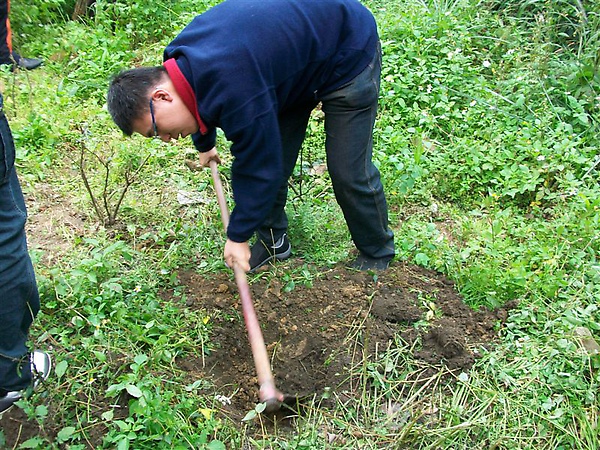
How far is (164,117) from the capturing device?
228 cm

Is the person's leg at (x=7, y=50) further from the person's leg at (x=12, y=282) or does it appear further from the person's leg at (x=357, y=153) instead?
the person's leg at (x=357, y=153)

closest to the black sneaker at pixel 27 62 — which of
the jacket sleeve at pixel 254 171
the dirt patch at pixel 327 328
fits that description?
the dirt patch at pixel 327 328

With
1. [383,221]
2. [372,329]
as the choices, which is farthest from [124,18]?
[372,329]

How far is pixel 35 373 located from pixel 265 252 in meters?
1.33

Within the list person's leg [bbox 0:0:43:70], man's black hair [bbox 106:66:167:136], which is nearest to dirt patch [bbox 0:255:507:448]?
man's black hair [bbox 106:66:167:136]

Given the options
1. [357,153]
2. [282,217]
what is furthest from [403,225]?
[357,153]

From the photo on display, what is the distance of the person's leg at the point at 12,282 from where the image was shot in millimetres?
2119

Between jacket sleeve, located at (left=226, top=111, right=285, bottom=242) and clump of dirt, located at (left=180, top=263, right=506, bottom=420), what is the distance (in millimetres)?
612

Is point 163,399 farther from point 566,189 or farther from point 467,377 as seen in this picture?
point 566,189

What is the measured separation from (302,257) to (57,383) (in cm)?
145

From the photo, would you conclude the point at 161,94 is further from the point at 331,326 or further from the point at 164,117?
the point at 331,326

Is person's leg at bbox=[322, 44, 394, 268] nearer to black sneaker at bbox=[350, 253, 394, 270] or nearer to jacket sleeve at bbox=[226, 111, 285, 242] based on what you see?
black sneaker at bbox=[350, 253, 394, 270]

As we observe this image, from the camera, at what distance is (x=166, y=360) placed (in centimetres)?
261

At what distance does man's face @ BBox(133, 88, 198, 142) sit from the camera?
88.3 inches
